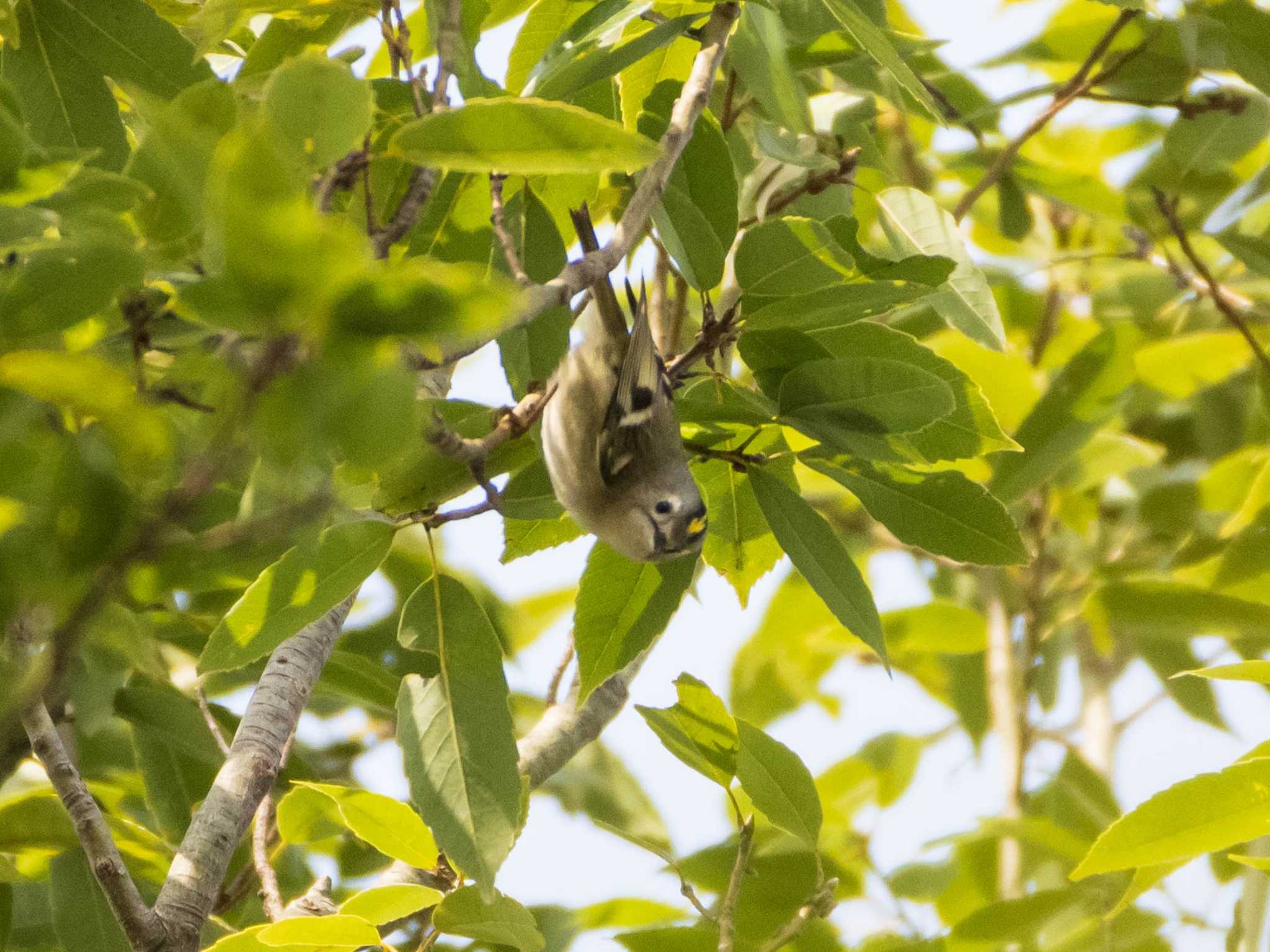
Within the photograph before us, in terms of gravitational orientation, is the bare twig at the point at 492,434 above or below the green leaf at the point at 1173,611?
above

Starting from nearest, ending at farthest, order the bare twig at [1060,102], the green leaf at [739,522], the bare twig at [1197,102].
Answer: the green leaf at [739,522] → the bare twig at [1060,102] → the bare twig at [1197,102]

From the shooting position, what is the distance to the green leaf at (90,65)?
4.78 feet

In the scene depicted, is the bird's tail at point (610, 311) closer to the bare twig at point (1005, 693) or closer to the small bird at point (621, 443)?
the small bird at point (621, 443)

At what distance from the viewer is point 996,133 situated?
3.08 metres

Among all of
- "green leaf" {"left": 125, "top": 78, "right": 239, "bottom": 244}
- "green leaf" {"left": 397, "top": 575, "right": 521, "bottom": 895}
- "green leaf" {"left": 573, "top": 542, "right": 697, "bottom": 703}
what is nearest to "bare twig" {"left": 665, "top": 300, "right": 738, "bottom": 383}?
→ "green leaf" {"left": 573, "top": 542, "right": 697, "bottom": 703}

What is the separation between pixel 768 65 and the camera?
1.26m

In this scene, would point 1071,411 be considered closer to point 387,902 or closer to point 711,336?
point 711,336

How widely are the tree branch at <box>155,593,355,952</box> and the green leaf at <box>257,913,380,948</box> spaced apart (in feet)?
0.58

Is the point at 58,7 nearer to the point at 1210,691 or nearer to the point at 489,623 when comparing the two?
the point at 489,623

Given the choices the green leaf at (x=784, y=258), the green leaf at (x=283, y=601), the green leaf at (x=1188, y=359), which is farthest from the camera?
the green leaf at (x=1188, y=359)

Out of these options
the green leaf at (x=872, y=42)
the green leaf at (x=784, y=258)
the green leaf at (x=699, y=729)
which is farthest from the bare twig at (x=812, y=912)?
the green leaf at (x=872, y=42)

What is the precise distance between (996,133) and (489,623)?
2110mm

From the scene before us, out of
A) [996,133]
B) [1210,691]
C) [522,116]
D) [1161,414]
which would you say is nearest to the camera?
[522,116]

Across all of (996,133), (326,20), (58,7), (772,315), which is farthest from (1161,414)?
(58,7)
